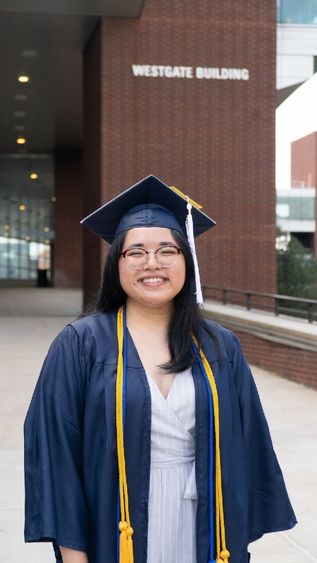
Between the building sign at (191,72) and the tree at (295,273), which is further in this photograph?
the tree at (295,273)

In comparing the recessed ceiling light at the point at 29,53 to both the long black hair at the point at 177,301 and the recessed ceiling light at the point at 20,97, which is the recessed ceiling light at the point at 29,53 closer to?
the recessed ceiling light at the point at 20,97

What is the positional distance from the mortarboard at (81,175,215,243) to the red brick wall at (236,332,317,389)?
310 inches

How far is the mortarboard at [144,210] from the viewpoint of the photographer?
268cm

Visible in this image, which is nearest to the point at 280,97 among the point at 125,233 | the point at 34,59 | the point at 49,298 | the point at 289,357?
the point at 34,59

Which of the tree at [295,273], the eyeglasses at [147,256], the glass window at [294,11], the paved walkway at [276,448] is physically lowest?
the paved walkway at [276,448]

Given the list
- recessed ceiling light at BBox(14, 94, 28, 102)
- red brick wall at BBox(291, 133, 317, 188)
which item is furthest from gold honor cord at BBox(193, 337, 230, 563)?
red brick wall at BBox(291, 133, 317, 188)

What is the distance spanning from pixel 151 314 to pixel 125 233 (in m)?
0.26

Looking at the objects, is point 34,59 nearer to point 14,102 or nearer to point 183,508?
point 14,102

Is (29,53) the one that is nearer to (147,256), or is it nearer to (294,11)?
(294,11)

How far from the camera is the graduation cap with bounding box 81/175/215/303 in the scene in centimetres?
268

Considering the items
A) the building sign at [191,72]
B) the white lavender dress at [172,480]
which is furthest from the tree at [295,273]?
the white lavender dress at [172,480]

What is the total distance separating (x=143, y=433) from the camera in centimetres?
245

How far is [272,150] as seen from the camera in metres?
19.3

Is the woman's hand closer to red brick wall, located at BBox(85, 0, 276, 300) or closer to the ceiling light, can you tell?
red brick wall, located at BBox(85, 0, 276, 300)
